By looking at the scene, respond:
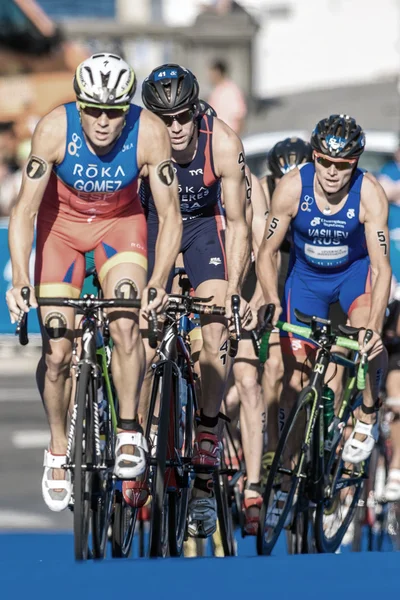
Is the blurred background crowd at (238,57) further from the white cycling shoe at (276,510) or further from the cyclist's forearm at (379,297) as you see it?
the white cycling shoe at (276,510)

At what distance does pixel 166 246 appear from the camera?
7152mm

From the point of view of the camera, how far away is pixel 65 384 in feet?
24.3

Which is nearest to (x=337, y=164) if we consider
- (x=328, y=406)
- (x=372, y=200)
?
(x=372, y=200)

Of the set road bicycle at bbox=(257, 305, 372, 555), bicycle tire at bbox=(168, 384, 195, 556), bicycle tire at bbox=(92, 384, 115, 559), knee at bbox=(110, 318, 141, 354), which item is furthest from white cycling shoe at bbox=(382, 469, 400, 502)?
knee at bbox=(110, 318, 141, 354)

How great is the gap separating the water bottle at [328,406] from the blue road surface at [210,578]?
2795 millimetres

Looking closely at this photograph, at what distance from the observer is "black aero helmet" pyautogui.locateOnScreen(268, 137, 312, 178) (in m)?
9.51

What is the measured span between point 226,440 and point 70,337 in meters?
2.42

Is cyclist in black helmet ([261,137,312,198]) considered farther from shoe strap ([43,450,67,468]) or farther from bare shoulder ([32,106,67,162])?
shoe strap ([43,450,67,468])

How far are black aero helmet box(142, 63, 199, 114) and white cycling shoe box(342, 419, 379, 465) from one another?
239 cm

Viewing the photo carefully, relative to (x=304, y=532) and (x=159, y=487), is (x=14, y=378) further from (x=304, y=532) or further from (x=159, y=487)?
(x=159, y=487)

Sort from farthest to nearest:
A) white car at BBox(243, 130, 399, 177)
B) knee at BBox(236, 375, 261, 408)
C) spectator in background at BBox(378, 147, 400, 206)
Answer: white car at BBox(243, 130, 399, 177) < spectator in background at BBox(378, 147, 400, 206) < knee at BBox(236, 375, 261, 408)

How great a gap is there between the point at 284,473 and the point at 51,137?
8.06 ft

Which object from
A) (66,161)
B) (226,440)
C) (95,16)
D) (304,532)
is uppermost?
(95,16)

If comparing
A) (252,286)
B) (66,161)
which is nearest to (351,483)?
(252,286)
